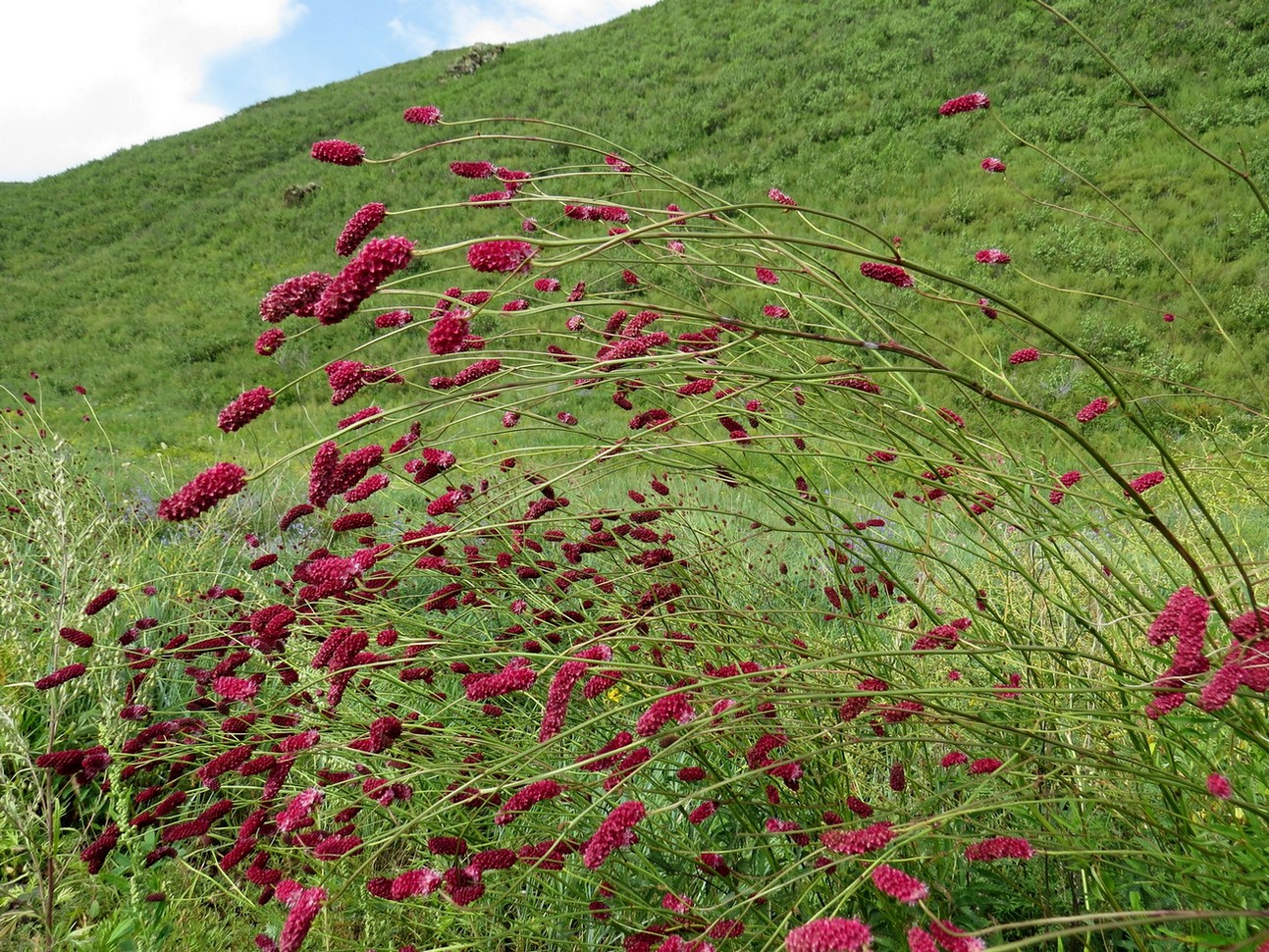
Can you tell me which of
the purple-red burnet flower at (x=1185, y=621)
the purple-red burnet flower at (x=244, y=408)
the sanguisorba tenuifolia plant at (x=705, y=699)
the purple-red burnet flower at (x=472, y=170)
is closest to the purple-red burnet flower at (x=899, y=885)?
the sanguisorba tenuifolia plant at (x=705, y=699)

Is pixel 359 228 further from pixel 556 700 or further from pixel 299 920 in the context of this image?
pixel 299 920

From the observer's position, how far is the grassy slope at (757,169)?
9664 mm

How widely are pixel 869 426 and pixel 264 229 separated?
2002 cm

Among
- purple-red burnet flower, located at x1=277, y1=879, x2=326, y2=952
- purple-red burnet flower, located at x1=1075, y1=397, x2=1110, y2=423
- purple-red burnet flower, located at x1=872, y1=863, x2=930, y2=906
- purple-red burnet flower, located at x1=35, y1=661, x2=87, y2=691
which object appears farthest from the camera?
purple-red burnet flower, located at x1=35, y1=661, x2=87, y2=691

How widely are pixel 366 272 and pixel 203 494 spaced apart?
32 centimetres

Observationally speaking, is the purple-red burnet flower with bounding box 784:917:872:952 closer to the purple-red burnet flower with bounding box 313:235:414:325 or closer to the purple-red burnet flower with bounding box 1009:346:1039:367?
the purple-red burnet flower with bounding box 313:235:414:325

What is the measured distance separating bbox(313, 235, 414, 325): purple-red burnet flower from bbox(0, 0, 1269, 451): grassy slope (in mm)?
7341

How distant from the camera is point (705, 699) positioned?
1151mm

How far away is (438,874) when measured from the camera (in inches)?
46.6

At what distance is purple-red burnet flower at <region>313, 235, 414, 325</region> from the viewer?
2.88 feet

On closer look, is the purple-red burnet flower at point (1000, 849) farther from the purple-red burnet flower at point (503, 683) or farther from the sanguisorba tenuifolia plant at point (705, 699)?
the purple-red burnet flower at point (503, 683)

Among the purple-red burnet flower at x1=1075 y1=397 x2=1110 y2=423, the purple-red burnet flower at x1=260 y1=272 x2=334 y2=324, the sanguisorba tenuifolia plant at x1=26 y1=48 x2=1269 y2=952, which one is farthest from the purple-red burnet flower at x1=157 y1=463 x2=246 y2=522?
the purple-red burnet flower at x1=1075 y1=397 x2=1110 y2=423

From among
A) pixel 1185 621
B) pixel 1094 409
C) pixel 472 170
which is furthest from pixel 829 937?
pixel 472 170

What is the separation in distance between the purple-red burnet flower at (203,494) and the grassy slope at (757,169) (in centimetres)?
750
